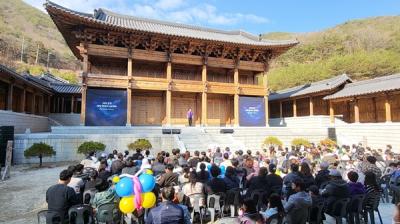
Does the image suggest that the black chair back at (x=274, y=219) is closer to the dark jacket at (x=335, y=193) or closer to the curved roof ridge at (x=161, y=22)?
the dark jacket at (x=335, y=193)

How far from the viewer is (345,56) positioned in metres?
45.7

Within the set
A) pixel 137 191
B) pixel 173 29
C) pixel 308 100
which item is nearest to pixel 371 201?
pixel 137 191

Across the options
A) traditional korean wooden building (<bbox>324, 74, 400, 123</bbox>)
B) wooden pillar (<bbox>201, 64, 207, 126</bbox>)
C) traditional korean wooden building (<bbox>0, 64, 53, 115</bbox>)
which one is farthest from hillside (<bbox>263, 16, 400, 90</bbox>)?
traditional korean wooden building (<bbox>0, 64, 53, 115</bbox>)

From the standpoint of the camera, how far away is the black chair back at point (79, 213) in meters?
4.48

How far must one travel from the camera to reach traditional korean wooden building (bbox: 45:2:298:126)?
723 inches

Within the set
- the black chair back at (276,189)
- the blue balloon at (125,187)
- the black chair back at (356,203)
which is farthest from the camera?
the black chair back at (276,189)

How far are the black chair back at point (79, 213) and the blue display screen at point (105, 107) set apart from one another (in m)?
14.3

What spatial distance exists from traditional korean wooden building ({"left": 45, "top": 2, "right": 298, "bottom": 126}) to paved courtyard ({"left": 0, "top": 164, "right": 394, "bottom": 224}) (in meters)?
6.37

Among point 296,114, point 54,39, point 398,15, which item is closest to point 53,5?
point 296,114

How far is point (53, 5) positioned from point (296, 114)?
928 inches

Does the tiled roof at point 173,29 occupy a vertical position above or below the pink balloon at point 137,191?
above

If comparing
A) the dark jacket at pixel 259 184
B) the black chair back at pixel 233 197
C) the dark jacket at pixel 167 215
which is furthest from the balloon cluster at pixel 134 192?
the dark jacket at pixel 259 184

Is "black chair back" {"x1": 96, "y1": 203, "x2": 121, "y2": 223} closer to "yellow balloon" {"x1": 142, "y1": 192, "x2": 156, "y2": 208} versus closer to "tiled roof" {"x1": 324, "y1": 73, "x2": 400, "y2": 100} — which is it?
"yellow balloon" {"x1": 142, "y1": 192, "x2": 156, "y2": 208}

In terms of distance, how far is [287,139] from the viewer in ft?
62.8
